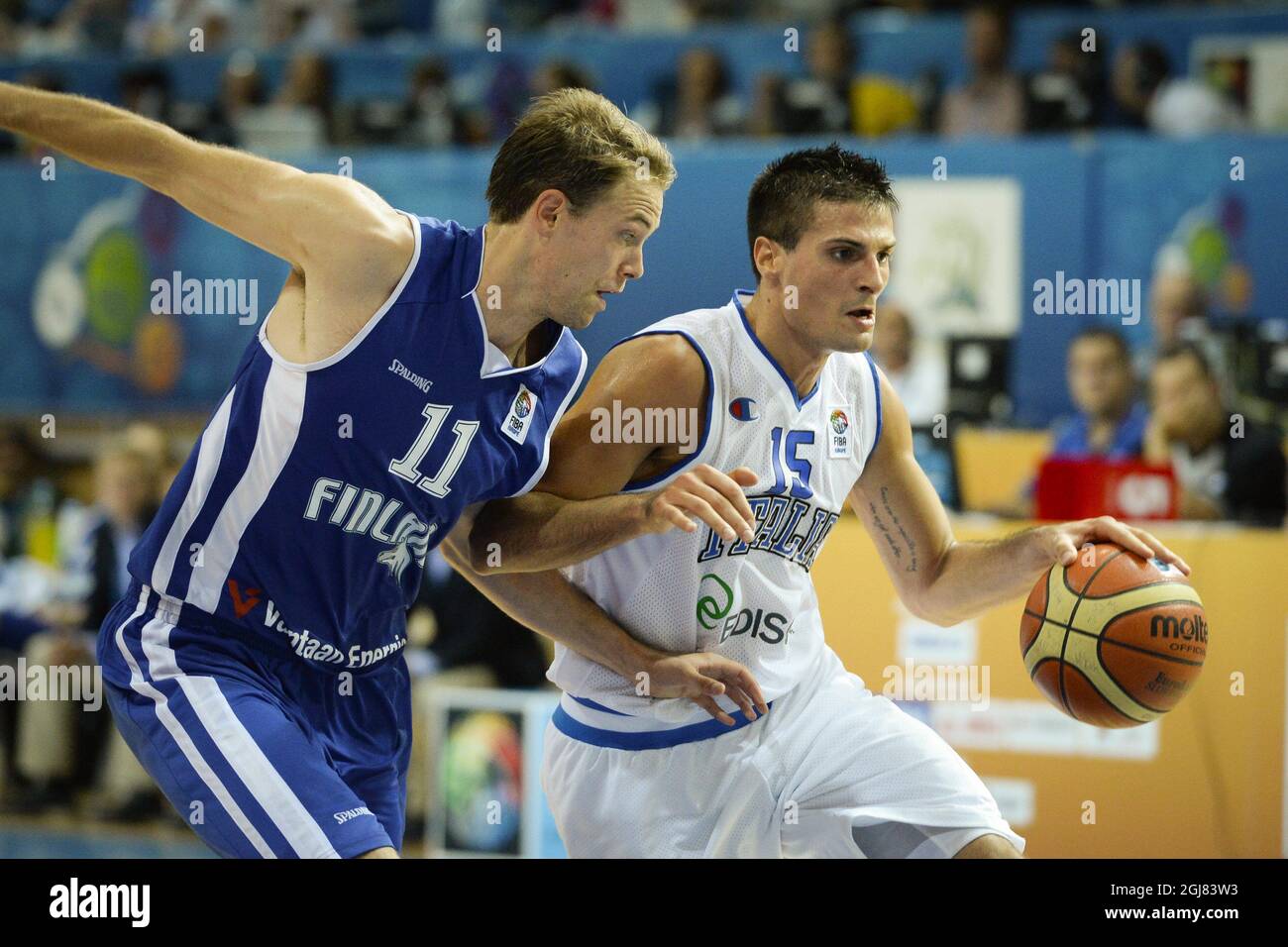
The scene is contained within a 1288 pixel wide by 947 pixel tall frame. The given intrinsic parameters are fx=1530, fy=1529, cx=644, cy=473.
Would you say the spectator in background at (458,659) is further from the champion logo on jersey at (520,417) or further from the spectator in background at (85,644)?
the champion logo on jersey at (520,417)

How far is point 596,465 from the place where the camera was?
143 inches

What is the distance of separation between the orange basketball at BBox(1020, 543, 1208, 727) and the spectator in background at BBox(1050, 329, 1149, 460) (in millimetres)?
3308

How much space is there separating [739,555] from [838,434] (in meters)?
0.41

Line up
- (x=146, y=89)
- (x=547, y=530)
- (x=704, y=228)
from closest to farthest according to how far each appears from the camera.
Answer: (x=547, y=530)
(x=704, y=228)
(x=146, y=89)

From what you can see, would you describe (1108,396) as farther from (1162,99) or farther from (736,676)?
(736,676)

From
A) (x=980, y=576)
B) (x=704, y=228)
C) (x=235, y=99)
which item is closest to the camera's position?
(x=980, y=576)

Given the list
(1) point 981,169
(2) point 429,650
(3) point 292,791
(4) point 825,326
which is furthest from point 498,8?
(3) point 292,791

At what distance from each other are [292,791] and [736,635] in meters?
1.18

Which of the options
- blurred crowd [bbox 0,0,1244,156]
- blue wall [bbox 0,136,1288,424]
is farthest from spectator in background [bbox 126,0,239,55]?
blue wall [bbox 0,136,1288,424]

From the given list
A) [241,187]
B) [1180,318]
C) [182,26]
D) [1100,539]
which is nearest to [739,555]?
[1100,539]

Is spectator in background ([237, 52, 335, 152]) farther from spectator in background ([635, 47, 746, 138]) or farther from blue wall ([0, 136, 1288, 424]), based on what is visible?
spectator in background ([635, 47, 746, 138])

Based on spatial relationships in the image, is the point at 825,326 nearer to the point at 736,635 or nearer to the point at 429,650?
the point at 736,635

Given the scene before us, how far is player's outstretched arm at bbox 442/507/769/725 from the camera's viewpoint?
3674 mm

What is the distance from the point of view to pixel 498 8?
37.0 ft
